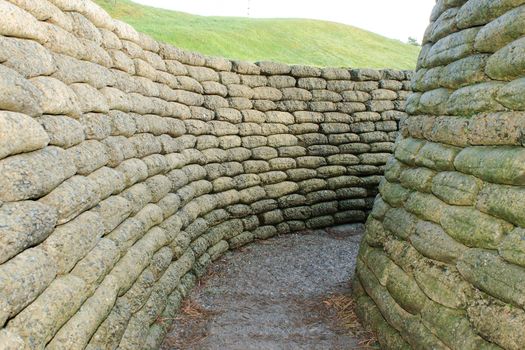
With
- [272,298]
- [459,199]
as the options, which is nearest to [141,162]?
[272,298]

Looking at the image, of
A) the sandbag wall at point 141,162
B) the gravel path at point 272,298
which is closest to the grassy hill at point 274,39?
the sandbag wall at point 141,162

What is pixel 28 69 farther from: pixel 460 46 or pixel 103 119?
pixel 460 46

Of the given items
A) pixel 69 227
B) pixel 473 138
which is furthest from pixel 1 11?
pixel 473 138

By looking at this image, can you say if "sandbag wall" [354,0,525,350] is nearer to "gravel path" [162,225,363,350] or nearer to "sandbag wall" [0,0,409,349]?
"gravel path" [162,225,363,350]

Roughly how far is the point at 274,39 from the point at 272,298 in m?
11.8

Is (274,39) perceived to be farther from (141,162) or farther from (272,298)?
(141,162)

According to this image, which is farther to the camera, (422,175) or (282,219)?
(282,219)

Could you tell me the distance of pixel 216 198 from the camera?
496 centimetres

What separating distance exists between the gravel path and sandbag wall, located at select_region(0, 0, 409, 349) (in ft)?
0.68

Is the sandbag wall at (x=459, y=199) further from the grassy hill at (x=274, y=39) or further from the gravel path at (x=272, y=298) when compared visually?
the grassy hill at (x=274, y=39)

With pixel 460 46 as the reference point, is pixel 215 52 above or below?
below

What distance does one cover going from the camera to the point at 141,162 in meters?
3.36

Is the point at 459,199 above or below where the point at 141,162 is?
above

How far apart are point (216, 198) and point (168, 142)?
1.09 metres
